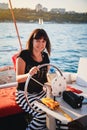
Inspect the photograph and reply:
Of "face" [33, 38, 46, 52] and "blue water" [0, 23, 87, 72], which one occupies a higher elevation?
"face" [33, 38, 46, 52]

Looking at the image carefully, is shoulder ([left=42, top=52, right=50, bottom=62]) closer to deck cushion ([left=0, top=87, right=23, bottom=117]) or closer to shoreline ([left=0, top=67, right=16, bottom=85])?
deck cushion ([left=0, top=87, right=23, bottom=117])

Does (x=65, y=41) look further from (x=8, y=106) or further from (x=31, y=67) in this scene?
(x=8, y=106)

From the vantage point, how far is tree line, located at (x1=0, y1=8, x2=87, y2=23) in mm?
4098

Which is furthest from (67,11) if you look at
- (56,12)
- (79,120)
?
(79,120)

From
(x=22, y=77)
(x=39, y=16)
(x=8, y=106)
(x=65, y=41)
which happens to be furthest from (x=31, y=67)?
(x=65, y=41)

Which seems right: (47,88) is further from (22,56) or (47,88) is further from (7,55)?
(7,55)

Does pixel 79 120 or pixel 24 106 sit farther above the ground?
pixel 79 120

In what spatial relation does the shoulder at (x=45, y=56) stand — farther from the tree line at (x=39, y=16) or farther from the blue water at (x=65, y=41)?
the blue water at (x=65, y=41)

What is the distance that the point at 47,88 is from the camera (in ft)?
5.47

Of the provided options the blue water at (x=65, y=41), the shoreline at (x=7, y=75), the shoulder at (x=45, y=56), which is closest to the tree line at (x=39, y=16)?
the blue water at (x=65, y=41)

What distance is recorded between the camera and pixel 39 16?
182 inches

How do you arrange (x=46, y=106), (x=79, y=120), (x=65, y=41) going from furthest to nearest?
(x=65, y=41)
(x=46, y=106)
(x=79, y=120)

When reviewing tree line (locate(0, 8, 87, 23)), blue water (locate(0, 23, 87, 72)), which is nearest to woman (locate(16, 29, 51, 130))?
tree line (locate(0, 8, 87, 23))

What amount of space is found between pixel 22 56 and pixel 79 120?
94 centimetres
